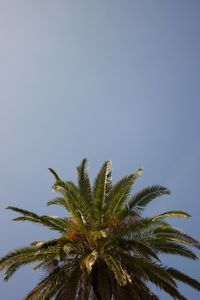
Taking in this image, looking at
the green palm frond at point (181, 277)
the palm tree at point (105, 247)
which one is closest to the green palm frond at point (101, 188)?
the palm tree at point (105, 247)

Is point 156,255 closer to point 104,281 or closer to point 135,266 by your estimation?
point 135,266

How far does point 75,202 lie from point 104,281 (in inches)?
141

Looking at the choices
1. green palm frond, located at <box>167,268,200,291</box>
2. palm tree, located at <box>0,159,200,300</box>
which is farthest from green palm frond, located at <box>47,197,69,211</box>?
green palm frond, located at <box>167,268,200,291</box>

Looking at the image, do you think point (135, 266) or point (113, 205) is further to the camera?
point (113, 205)

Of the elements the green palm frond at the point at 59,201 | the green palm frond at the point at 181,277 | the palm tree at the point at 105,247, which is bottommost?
the green palm frond at the point at 181,277

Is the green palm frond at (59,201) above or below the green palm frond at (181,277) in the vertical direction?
above

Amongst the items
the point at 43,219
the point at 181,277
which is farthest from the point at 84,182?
the point at 181,277

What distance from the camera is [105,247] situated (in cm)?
2080

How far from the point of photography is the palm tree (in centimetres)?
2019

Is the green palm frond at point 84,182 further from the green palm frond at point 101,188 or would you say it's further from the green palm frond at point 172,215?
the green palm frond at point 172,215

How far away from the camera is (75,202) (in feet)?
71.6

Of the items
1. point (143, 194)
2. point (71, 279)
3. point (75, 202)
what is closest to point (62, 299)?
point (71, 279)

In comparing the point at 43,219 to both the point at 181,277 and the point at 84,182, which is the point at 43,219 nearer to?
the point at 84,182

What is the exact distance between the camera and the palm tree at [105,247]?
66.2 feet
